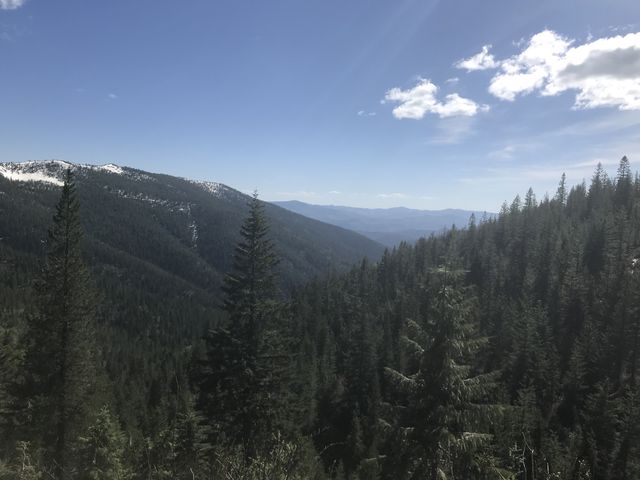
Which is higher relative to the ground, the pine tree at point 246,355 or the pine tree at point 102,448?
the pine tree at point 246,355

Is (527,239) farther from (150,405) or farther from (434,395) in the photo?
(434,395)

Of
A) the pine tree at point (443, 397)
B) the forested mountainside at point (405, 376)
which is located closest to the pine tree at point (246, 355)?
the forested mountainside at point (405, 376)

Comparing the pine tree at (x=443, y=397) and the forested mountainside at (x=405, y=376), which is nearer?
the pine tree at (x=443, y=397)

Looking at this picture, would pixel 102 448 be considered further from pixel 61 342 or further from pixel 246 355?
pixel 246 355

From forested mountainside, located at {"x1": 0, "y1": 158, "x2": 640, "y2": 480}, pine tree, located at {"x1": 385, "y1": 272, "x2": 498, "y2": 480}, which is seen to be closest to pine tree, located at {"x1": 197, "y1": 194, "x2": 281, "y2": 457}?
forested mountainside, located at {"x1": 0, "y1": 158, "x2": 640, "y2": 480}

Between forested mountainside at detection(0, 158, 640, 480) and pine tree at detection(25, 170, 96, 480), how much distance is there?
0.56 feet

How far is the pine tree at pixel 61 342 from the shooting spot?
1723cm

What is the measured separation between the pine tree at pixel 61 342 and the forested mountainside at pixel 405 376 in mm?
170

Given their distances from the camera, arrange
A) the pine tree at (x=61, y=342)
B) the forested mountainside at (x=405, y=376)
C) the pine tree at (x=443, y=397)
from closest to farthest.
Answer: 1. the pine tree at (x=443, y=397)
2. the forested mountainside at (x=405, y=376)
3. the pine tree at (x=61, y=342)

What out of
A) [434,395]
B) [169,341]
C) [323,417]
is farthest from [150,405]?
[169,341]

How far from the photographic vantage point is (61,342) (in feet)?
57.1

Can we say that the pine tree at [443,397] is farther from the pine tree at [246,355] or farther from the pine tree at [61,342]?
the pine tree at [61,342]

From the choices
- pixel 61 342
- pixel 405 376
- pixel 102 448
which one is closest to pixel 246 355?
pixel 405 376

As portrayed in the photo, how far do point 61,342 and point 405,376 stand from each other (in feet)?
46.8
